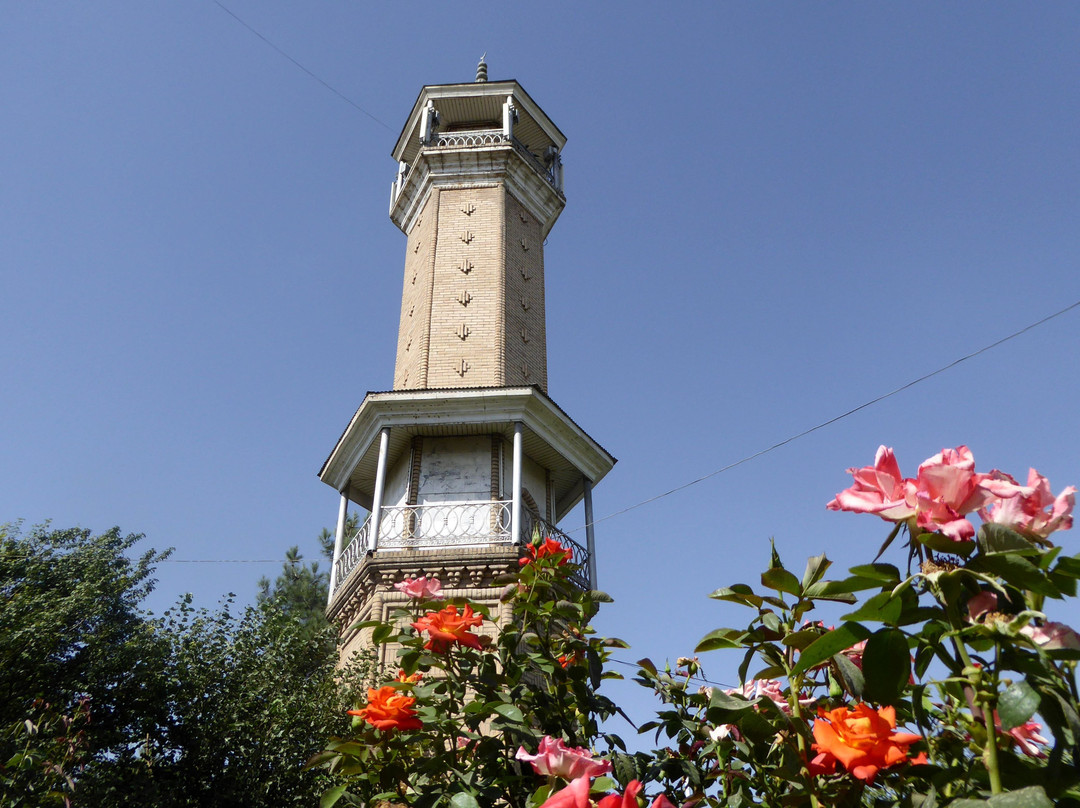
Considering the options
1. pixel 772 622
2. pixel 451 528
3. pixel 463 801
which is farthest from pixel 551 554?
pixel 451 528

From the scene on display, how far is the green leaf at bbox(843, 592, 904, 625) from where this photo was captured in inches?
58.7

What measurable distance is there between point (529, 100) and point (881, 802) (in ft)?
62.6

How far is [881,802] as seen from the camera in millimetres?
1985

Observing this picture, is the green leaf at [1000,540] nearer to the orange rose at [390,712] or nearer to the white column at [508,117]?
the orange rose at [390,712]

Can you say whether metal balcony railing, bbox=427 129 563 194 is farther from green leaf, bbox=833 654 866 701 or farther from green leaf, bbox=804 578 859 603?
green leaf, bbox=833 654 866 701

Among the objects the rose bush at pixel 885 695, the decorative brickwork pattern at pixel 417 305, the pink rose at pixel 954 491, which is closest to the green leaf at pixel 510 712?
the rose bush at pixel 885 695

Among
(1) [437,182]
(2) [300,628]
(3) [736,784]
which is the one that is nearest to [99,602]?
(2) [300,628]

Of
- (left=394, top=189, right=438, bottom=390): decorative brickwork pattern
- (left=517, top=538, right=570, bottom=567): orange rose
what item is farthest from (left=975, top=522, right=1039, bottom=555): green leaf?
(left=394, top=189, right=438, bottom=390): decorative brickwork pattern

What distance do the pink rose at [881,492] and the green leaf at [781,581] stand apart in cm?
35

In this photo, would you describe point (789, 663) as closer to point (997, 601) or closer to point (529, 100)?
point (997, 601)

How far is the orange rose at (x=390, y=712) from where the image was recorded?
2803 millimetres

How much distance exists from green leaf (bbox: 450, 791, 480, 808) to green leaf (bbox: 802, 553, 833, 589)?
51.1 inches

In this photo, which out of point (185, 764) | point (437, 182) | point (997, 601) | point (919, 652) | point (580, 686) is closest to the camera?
point (997, 601)

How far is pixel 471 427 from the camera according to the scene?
13.5 meters
